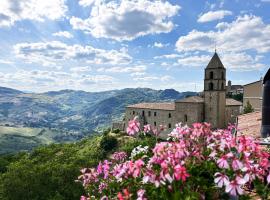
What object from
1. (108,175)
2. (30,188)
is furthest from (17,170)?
(108,175)

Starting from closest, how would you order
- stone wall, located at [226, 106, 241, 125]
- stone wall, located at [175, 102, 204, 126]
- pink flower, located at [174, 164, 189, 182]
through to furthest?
pink flower, located at [174, 164, 189, 182]
stone wall, located at [175, 102, 204, 126]
stone wall, located at [226, 106, 241, 125]

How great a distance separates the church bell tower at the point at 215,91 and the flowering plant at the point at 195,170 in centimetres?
7207

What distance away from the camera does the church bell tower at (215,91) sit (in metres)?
75.7

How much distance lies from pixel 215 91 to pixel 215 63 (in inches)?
252

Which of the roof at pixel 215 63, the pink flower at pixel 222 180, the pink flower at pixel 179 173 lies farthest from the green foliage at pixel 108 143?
the pink flower at pixel 222 180

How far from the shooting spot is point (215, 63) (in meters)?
75.9

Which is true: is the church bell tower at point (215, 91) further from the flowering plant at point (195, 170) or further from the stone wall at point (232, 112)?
the flowering plant at point (195, 170)

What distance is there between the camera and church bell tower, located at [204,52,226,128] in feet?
248

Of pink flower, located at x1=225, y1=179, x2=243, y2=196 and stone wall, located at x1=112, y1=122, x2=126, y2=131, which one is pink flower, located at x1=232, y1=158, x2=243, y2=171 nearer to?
pink flower, located at x1=225, y1=179, x2=243, y2=196

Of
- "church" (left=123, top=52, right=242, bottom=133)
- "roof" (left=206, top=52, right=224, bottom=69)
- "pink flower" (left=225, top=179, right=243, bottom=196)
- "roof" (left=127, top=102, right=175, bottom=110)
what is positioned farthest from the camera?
"roof" (left=127, top=102, right=175, bottom=110)

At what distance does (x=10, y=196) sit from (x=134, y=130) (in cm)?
4073

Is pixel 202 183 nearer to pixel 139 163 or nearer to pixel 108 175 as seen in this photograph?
pixel 139 163

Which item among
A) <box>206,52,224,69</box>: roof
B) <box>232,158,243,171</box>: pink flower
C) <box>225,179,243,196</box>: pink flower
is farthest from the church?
<box>225,179,243,196</box>: pink flower

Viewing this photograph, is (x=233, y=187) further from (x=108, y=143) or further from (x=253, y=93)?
(x=108, y=143)
